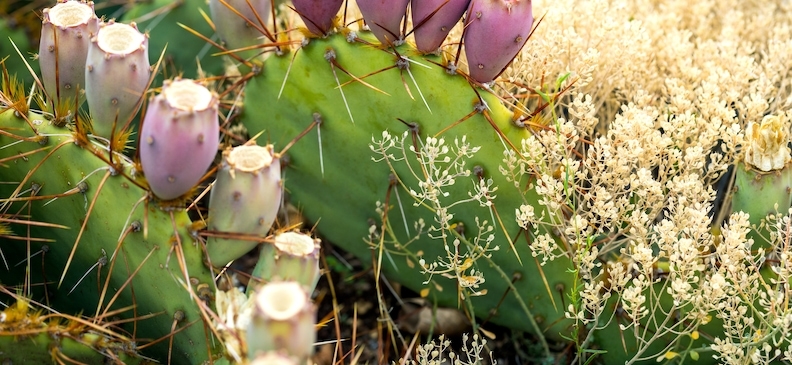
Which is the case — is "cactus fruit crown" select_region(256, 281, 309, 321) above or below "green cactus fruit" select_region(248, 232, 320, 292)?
above

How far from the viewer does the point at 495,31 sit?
134 cm

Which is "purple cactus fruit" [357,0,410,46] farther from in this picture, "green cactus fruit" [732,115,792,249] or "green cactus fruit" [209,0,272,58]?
"green cactus fruit" [732,115,792,249]

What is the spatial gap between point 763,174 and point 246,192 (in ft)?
3.54

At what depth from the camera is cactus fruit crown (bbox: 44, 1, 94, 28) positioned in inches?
51.3

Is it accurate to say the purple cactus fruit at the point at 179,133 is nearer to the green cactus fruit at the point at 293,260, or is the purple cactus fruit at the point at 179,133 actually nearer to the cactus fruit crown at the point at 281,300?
the green cactus fruit at the point at 293,260

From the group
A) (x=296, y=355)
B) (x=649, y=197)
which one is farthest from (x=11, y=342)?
(x=649, y=197)

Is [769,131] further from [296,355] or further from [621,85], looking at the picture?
[296,355]

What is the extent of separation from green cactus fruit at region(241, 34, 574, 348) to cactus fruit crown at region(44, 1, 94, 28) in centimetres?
40

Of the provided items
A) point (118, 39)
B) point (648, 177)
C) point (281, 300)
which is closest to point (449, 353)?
point (648, 177)

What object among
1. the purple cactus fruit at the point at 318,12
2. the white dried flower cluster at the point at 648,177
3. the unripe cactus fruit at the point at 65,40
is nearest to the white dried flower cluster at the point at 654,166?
the white dried flower cluster at the point at 648,177

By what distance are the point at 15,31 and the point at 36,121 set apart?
35.9 inches

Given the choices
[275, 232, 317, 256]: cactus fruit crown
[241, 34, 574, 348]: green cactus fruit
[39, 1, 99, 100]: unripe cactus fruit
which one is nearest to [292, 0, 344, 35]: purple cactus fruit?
[241, 34, 574, 348]: green cactus fruit

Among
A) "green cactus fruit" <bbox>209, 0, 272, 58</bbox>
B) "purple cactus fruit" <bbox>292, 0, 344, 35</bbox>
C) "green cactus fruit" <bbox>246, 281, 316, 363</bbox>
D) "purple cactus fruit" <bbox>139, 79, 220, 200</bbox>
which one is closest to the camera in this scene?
"green cactus fruit" <bbox>246, 281, 316, 363</bbox>

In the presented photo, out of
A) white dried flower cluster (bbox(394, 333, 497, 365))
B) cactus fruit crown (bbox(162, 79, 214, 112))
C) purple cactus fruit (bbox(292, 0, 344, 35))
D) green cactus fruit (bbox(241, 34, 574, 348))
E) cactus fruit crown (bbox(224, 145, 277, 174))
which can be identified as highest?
purple cactus fruit (bbox(292, 0, 344, 35))
